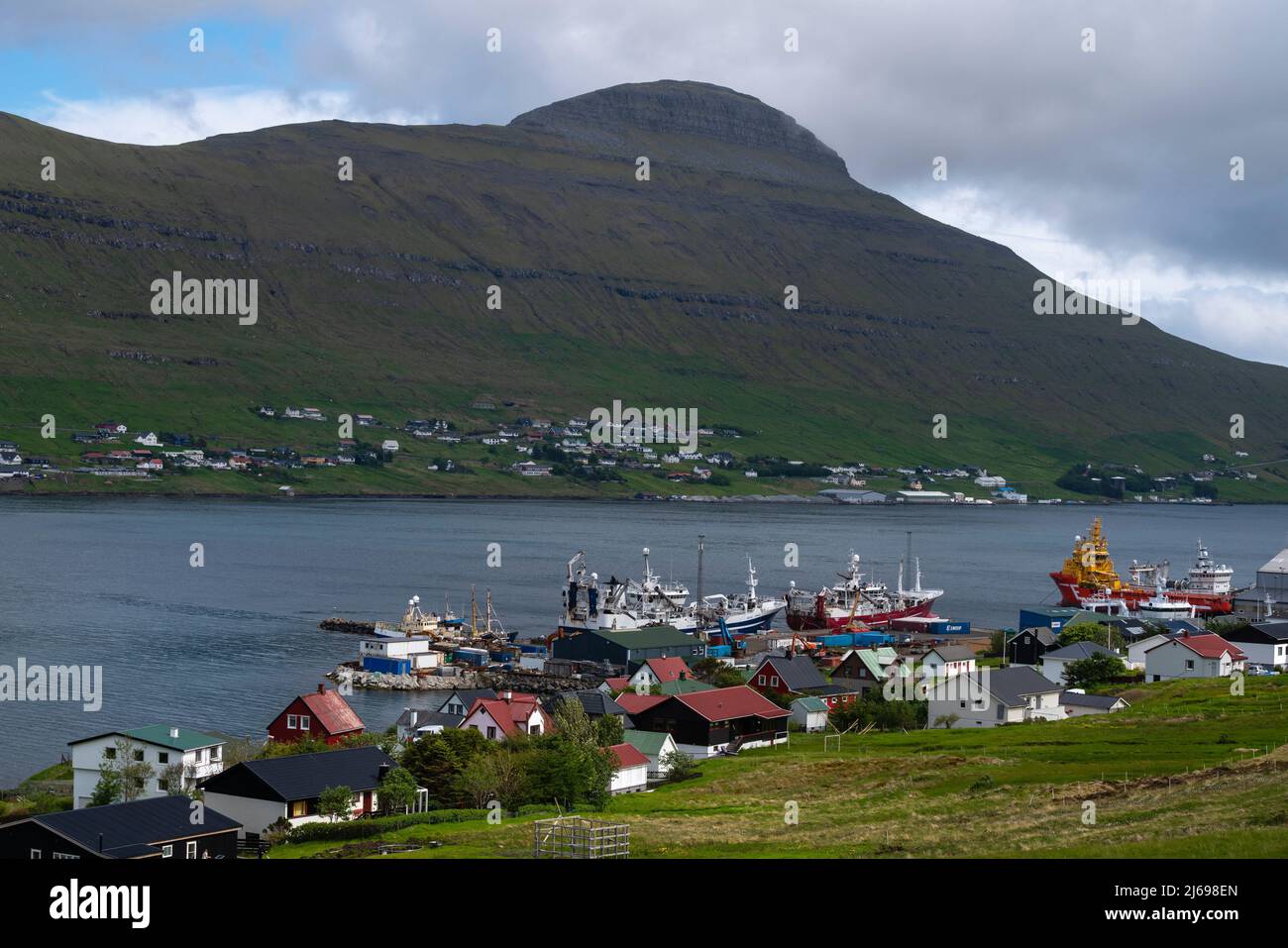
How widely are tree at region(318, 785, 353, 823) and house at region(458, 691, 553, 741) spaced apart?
31.0 ft

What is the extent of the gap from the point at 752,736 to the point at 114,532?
379 ft

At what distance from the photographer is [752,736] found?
49.7 meters

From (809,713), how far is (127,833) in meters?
30.7

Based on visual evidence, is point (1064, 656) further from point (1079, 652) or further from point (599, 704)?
point (599, 704)

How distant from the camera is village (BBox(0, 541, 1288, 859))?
30.3m

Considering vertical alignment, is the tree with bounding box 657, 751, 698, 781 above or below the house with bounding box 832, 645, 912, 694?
below

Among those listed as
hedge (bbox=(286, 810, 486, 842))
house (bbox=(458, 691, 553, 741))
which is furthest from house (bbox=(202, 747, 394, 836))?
house (bbox=(458, 691, 553, 741))

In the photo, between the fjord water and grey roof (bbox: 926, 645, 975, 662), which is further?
the fjord water

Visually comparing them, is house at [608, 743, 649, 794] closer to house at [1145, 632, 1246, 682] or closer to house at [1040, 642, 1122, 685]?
house at [1040, 642, 1122, 685]

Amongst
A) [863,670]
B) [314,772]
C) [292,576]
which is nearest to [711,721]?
[863,670]

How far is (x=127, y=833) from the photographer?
2762cm

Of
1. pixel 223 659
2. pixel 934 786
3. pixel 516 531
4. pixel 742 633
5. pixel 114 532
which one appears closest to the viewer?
pixel 934 786
